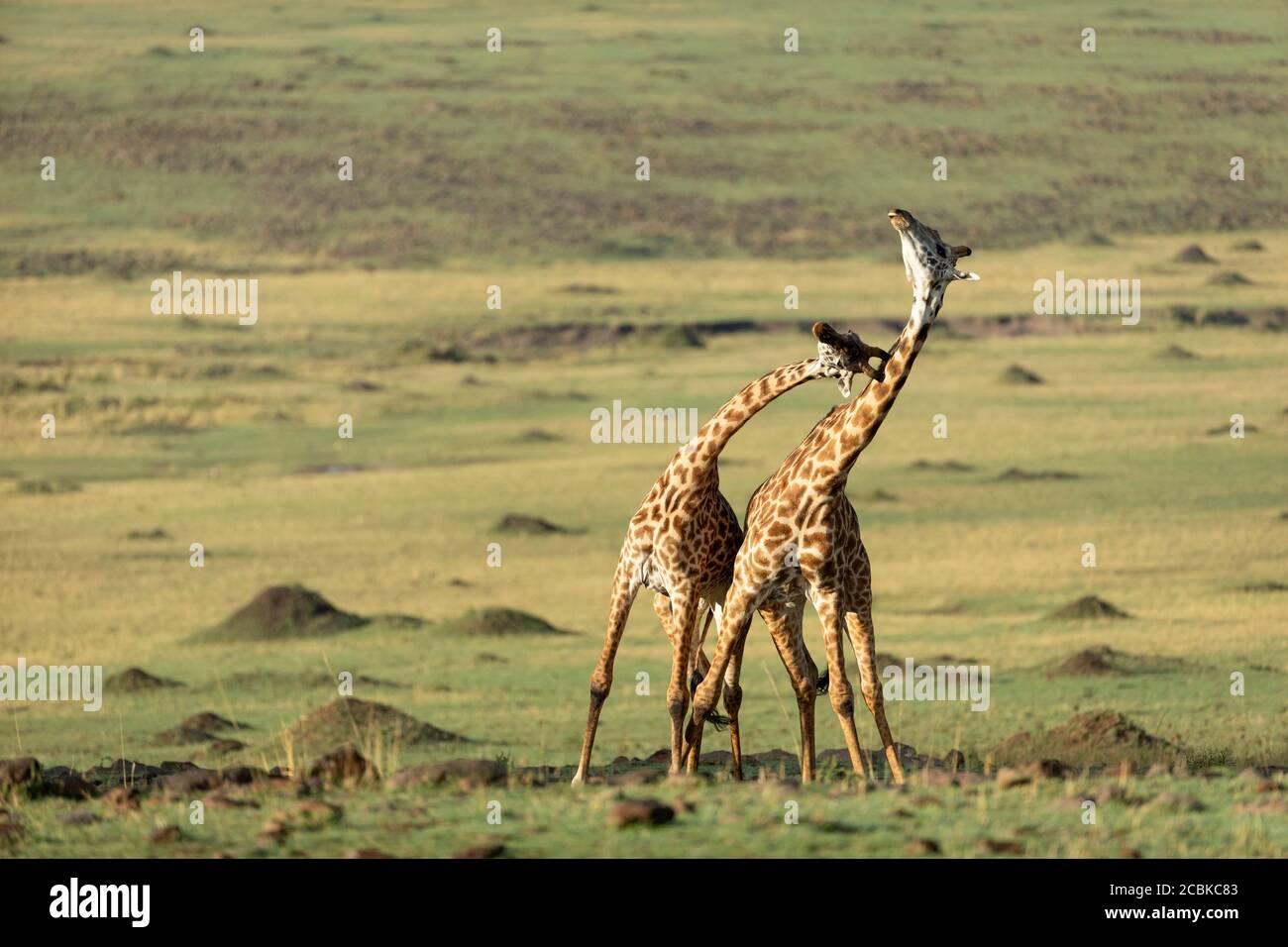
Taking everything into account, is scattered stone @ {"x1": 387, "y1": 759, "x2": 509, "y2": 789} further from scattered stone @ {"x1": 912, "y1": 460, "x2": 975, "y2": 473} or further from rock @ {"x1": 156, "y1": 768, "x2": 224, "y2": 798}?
scattered stone @ {"x1": 912, "y1": 460, "x2": 975, "y2": 473}

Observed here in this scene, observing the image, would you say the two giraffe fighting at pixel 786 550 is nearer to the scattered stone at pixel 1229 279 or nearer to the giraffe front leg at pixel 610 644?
the giraffe front leg at pixel 610 644

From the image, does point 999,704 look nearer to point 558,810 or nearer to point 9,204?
point 558,810

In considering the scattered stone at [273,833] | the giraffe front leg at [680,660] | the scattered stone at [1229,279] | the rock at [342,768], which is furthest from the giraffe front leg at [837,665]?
the scattered stone at [1229,279]

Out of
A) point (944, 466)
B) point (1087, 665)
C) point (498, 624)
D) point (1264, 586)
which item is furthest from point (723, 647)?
point (944, 466)

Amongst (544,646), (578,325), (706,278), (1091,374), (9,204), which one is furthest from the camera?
(9,204)

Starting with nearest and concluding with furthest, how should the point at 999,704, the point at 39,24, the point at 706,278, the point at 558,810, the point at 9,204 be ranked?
the point at 558,810, the point at 999,704, the point at 706,278, the point at 9,204, the point at 39,24

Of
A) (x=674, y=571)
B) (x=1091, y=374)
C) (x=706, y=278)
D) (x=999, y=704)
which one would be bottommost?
(x=999, y=704)

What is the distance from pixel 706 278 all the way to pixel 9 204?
79.9 ft

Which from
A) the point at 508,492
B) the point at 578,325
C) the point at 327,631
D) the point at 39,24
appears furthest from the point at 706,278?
the point at 327,631

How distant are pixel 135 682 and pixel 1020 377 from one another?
34.2 meters

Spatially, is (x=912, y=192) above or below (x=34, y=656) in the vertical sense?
above

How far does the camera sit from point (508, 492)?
44.7 metres

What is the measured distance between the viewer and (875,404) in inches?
530

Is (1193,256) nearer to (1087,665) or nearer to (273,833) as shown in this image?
(1087,665)
